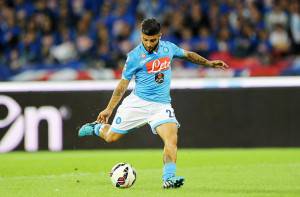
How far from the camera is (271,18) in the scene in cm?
1781

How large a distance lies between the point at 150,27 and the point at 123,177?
1682 millimetres

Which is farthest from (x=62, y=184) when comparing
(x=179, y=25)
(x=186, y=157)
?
(x=179, y=25)

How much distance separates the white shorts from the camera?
9516mm

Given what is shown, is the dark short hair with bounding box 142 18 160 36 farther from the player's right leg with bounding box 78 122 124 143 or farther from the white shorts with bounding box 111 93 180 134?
the player's right leg with bounding box 78 122 124 143

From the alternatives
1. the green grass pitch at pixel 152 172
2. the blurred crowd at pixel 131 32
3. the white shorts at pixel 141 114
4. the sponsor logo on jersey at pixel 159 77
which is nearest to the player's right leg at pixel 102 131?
the white shorts at pixel 141 114

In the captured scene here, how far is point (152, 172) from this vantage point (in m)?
11.2

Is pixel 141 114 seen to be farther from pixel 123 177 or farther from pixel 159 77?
pixel 123 177

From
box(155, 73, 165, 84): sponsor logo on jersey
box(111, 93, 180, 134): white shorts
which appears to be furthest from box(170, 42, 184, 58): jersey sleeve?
box(111, 93, 180, 134): white shorts

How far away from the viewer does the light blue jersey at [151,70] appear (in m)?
9.48

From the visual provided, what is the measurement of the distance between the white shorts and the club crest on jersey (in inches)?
15.5

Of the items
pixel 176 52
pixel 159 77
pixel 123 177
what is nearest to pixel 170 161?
pixel 123 177

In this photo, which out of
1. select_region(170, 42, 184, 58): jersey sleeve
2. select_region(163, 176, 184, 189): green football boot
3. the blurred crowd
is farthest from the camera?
the blurred crowd

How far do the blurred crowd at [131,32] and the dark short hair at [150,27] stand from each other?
7.01m

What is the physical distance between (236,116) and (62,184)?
5.67 meters
